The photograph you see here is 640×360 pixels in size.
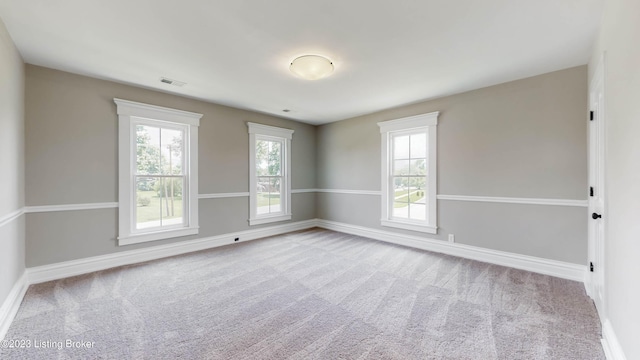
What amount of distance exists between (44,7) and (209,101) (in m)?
2.33

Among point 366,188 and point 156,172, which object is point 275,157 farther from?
point 156,172

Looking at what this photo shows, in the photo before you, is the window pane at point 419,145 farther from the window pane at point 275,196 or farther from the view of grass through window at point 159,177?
the view of grass through window at point 159,177

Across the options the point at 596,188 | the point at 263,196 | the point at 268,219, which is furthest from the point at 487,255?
the point at 263,196

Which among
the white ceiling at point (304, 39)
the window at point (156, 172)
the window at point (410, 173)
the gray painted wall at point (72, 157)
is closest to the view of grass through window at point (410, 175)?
the window at point (410, 173)

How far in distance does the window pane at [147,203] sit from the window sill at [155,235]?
0.15m

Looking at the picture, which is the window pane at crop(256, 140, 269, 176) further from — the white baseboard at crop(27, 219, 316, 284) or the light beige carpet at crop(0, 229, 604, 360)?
the light beige carpet at crop(0, 229, 604, 360)

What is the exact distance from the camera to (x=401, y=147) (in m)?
4.65

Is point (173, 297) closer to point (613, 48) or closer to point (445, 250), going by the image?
point (445, 250)

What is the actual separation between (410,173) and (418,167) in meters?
0.18

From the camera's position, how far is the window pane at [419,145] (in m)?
4.31

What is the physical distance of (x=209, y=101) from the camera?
13.9 feet

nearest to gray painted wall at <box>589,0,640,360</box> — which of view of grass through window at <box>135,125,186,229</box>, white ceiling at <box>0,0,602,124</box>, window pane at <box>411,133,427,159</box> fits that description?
white ceiling at <box>0,0,602,124</box>

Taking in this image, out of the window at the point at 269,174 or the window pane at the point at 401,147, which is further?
the window at the point at 269,174

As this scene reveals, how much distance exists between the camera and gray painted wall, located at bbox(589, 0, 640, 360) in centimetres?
130
